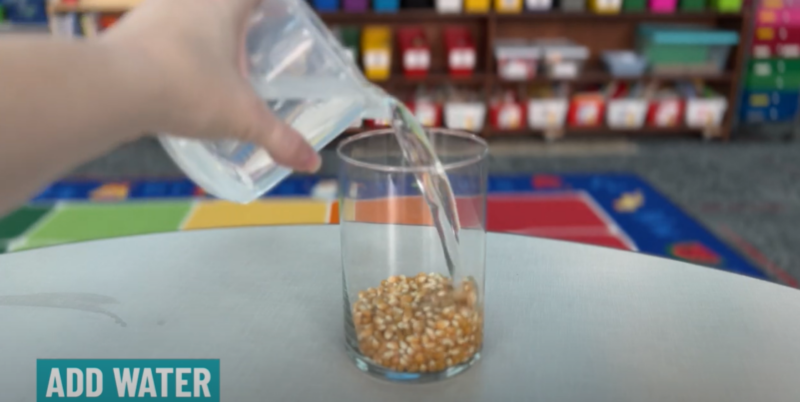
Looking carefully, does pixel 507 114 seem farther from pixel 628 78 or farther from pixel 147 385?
pixel 147 385

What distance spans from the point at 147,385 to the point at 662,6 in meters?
2.85

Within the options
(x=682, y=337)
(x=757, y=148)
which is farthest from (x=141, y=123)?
(x=757, y=148)

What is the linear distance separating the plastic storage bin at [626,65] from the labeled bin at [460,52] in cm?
58

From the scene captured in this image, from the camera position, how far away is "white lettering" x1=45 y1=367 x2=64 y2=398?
62cm

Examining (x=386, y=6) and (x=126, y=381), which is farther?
(x=386, y=6)

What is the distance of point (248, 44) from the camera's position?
1.93 ft

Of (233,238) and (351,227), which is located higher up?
(351,227)

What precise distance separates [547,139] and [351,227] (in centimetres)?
261

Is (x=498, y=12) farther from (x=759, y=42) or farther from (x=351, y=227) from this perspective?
(x=351, y=227)

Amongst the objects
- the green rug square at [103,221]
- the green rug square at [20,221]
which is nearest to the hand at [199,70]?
the green rug square at [103,221]

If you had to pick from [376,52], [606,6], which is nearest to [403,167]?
[376,52]

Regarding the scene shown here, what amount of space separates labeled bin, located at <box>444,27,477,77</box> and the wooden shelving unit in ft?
0.14

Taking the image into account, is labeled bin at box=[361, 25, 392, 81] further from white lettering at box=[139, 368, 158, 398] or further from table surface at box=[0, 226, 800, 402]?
white lettering at box=[139, 368, 158, 398]

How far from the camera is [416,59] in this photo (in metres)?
2.95
